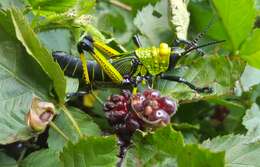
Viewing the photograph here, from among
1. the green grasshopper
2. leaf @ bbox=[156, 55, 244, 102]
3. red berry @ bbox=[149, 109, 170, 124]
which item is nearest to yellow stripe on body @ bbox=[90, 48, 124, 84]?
the green grasshopper

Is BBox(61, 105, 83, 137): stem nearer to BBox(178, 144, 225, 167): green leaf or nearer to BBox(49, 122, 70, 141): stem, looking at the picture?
BBox(49, 122, 70, 141): stem

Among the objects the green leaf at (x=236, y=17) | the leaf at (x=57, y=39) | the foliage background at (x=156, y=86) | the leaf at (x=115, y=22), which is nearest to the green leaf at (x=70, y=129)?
the foliage background at (x=156, y=86)

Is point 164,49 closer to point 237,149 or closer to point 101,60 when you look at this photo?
point 101,60

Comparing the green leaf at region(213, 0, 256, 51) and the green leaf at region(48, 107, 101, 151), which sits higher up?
the green leaf at region(213, 0, 256, 51)

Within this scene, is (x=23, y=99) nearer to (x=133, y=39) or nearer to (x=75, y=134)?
(x=75, y=134)

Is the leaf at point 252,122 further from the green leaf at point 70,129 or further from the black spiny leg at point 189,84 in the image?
the green leaf at point 70,129
